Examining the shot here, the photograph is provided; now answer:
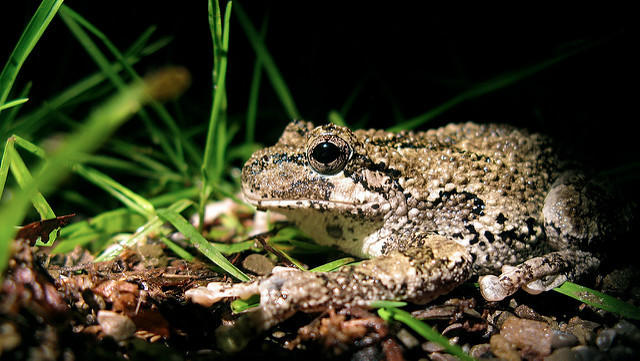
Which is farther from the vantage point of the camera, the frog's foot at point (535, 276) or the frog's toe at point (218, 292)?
the frog's foot at point (535, 276)

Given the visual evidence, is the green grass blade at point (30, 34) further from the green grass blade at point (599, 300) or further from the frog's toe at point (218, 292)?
the green grass blade at point (599, 300)

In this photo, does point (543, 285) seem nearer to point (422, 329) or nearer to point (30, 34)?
point (422, 329)

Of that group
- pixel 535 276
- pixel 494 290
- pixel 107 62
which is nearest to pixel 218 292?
pixel 494 290

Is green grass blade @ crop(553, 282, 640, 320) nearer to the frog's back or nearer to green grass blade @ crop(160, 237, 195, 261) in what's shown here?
the frog's back

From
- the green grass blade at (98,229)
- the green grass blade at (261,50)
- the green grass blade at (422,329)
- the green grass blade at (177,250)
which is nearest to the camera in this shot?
the green grass blade at (422,329)

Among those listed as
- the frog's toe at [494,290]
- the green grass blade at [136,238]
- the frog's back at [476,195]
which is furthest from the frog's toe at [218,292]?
the frog's toe at [494,290]

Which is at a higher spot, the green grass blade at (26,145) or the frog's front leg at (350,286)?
the green grass blade at (26,145)

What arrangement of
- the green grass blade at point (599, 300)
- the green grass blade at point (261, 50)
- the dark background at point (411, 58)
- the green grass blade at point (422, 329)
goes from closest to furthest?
the green grass blade at point (422, 329)
the green grass blade at point (599, 300)
the green grass blade at point (261, 50)
the dark background at point (411, 58)
